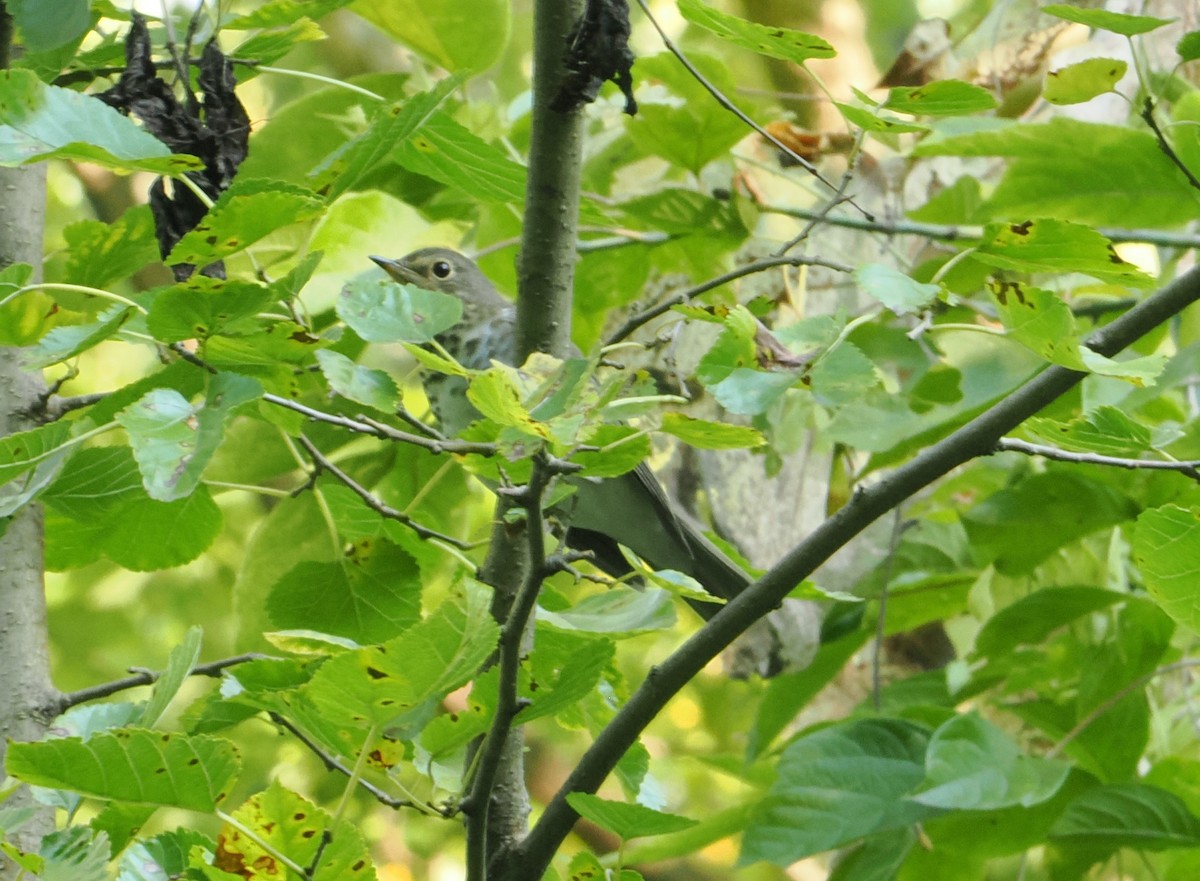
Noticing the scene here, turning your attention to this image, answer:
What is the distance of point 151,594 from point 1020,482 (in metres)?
3.86

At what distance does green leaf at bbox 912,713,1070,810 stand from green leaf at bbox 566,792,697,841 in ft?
2.23

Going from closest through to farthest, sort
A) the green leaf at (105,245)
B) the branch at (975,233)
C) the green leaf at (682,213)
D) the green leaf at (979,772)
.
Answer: the green leaf at (105,245)
the green leaf at (979,772)
the branch at (975,233)
the green leaf at (682,213)

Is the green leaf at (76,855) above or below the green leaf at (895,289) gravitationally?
below

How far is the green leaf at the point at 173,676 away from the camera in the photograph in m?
0.96

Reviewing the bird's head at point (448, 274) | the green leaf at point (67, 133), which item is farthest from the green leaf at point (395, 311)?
the bird's head at point (448, 274)

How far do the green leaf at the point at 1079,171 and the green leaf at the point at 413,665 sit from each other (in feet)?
4.03

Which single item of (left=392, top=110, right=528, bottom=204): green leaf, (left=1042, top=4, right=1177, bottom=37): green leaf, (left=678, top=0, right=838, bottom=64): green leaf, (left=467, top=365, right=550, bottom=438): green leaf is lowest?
(left=467, top=365, right=550, bottom=438): green leaf

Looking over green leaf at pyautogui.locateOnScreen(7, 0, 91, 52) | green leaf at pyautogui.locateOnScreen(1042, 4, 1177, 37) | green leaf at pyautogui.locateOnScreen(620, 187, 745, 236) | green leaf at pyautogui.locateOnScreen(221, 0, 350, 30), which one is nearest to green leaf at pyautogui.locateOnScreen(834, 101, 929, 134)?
green leaf at pyautogui.locateOnScreen(1042, 4, 1177, 37)

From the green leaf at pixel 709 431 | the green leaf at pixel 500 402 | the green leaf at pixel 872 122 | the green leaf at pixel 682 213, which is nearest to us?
the green leaf at pixel 500 402

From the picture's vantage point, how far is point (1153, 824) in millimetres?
1768

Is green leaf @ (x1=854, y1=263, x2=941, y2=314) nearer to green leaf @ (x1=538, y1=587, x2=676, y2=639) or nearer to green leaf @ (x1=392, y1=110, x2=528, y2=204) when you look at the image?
green leaf @ (x1=538, y1=587, x2=676, y2=639)

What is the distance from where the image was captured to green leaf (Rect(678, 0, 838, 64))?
107cm

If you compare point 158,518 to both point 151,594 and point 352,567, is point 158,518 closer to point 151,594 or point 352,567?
point 352,567

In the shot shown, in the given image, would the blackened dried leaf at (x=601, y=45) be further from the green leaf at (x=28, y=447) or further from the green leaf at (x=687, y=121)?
the green leaf at (x=687, y=121)
